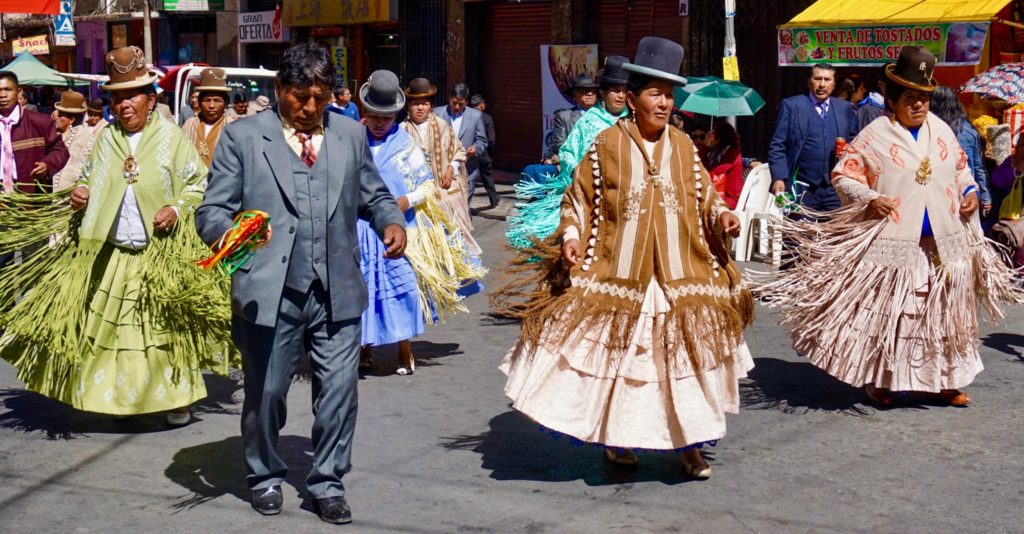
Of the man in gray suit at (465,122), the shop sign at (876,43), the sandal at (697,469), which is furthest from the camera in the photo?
the man in gray suit at (465,122)

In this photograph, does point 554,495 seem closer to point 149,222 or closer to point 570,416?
point 570,416

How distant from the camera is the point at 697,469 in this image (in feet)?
18.5

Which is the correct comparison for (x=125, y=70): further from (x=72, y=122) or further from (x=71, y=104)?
(x=72, y=122)

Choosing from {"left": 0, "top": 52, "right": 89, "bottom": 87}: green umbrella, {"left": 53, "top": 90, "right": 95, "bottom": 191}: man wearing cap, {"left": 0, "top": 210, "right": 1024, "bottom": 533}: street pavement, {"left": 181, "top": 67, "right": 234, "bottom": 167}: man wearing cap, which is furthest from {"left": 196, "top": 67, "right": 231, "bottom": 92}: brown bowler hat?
{"left": 0, "top": 52, "right": 89, "bottom": 87}: green umbrella

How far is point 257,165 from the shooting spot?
5.02 m

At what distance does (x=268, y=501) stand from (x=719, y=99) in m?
8.95

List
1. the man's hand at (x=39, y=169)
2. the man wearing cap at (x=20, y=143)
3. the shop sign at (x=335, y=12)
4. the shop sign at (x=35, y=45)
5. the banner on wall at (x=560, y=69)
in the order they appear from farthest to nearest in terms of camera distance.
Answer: the shop sign at (x=35, y=45) → the shop sign at (x=335, y=12) → the banner on wall at (x=560, y=69) → the man wearing cap at (x=20, y=143) → the man's hand at (x=39, y=169)

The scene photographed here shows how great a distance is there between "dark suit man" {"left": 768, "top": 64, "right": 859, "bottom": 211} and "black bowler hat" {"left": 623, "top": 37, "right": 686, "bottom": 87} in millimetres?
4478

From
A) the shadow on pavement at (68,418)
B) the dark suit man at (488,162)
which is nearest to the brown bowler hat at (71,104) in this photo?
the dark suit man at (488,162)

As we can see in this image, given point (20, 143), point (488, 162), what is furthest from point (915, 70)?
point (488, 162)

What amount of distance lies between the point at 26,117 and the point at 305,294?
18.2 ft

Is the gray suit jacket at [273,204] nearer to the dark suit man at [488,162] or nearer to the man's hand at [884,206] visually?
the man's hand at [884,206]

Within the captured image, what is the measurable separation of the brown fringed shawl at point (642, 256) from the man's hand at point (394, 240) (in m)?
0.73

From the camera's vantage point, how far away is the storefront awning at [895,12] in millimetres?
12438
